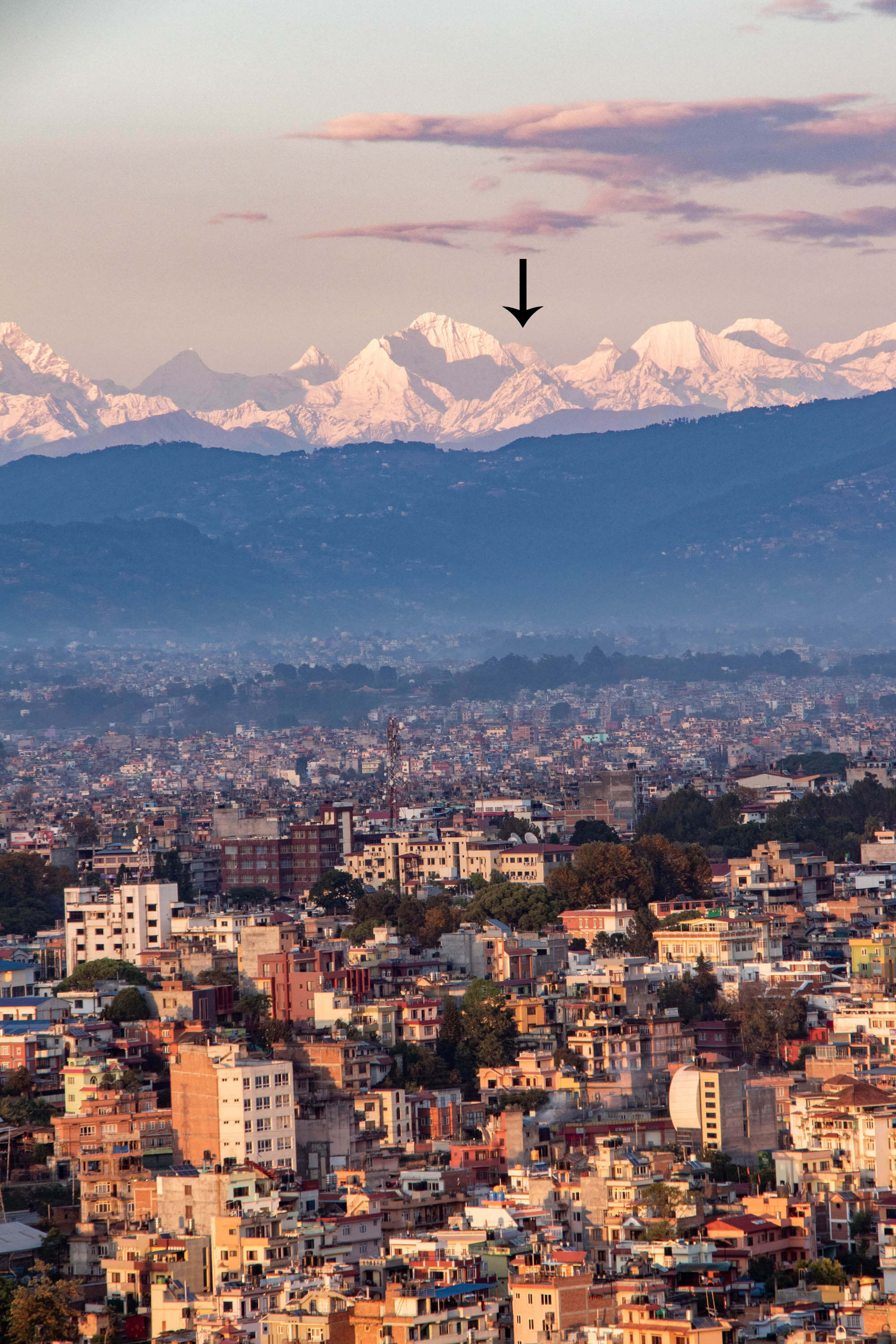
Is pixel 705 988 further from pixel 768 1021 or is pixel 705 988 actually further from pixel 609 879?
pixel 609 879

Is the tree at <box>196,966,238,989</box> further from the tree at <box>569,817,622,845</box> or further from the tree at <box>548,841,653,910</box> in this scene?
the tree at <box>569,817,622,845</box>

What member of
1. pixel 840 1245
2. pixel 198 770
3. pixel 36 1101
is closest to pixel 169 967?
pixel 36 1101

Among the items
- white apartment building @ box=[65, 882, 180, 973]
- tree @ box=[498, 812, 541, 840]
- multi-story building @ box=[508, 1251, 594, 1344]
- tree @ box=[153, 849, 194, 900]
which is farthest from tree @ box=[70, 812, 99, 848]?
multi-story building @ box=[508, 1251, 594, 1344]

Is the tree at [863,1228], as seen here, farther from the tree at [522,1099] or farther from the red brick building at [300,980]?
the red brick building at [300,980]

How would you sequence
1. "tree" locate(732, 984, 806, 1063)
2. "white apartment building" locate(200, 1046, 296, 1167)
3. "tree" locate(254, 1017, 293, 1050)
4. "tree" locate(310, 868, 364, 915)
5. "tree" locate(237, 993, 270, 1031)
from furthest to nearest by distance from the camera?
"tree" locate(310, 868, 364, 915), "tree" locate(732, 984, 806, 1063), "tree" locate(237, 993, 270, 1031), "tree" locate(254, 1017, 293, 1050), "white apartment building" locate(200, 1046, 296, 1167)

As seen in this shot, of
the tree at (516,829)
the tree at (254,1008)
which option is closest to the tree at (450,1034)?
the tree at (254,1008)

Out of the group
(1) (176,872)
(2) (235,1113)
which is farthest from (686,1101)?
(1) (176,872)

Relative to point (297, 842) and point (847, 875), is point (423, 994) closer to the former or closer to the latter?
point (847, 875)
